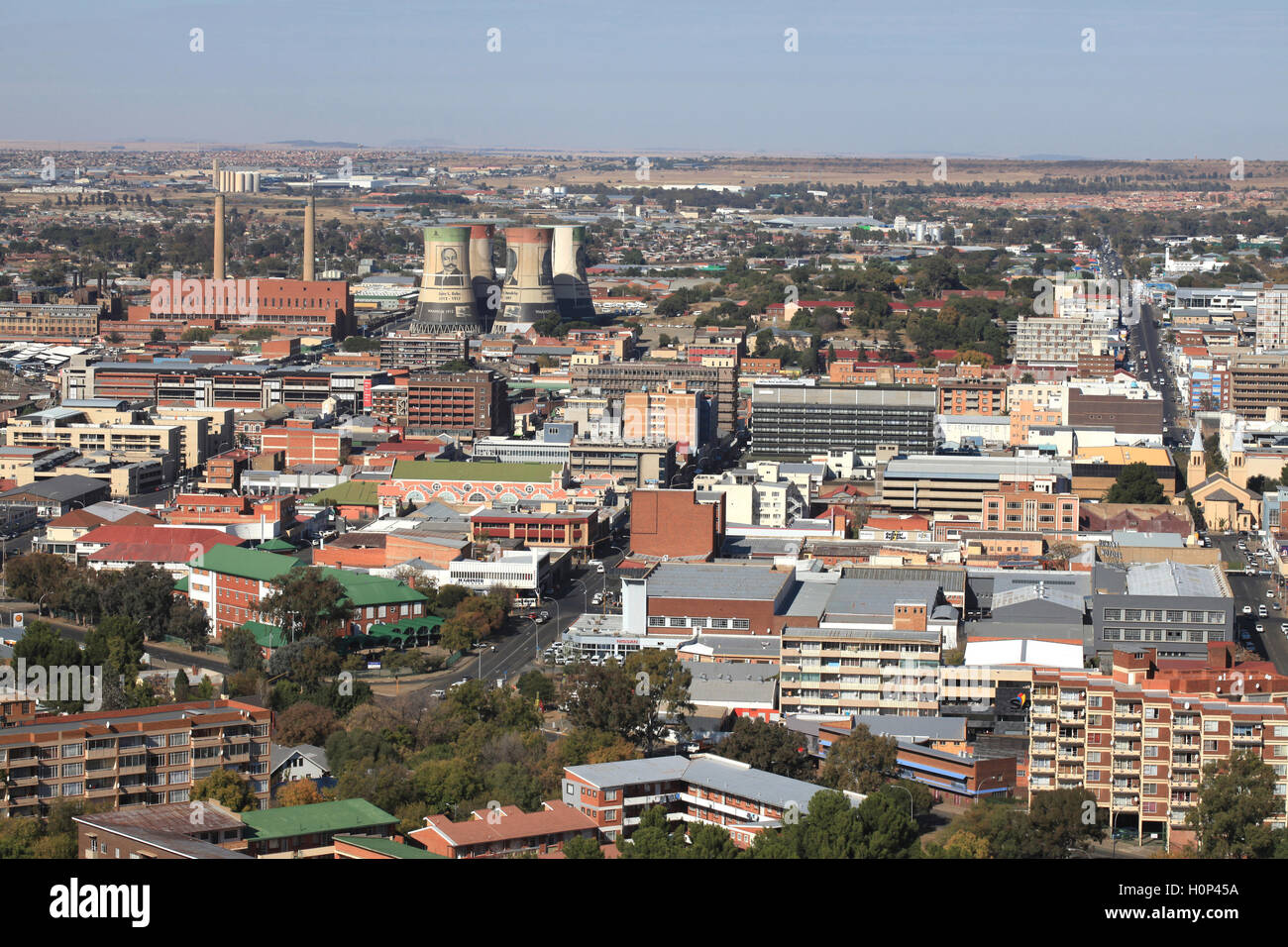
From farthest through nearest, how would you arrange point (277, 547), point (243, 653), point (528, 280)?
point (528, 280), point (277, 547), point (243, 653)

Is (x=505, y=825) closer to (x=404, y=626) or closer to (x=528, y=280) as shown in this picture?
(x=404, y=626)

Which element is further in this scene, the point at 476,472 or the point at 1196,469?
the point at 1196,469

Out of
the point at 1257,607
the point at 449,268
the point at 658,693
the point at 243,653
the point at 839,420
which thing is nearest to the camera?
the point at 658,693

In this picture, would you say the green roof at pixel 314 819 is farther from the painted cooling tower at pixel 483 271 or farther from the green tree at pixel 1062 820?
the painted cooling tower at pixel 483 271

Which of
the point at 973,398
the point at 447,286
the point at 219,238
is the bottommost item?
the point at 973,398

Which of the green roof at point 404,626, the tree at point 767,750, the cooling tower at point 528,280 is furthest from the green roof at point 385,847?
the cooling tower at point 528,280

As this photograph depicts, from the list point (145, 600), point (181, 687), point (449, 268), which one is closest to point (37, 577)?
point (145, 600)

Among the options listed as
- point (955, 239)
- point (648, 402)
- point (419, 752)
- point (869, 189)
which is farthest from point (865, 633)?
point (869, 189)
